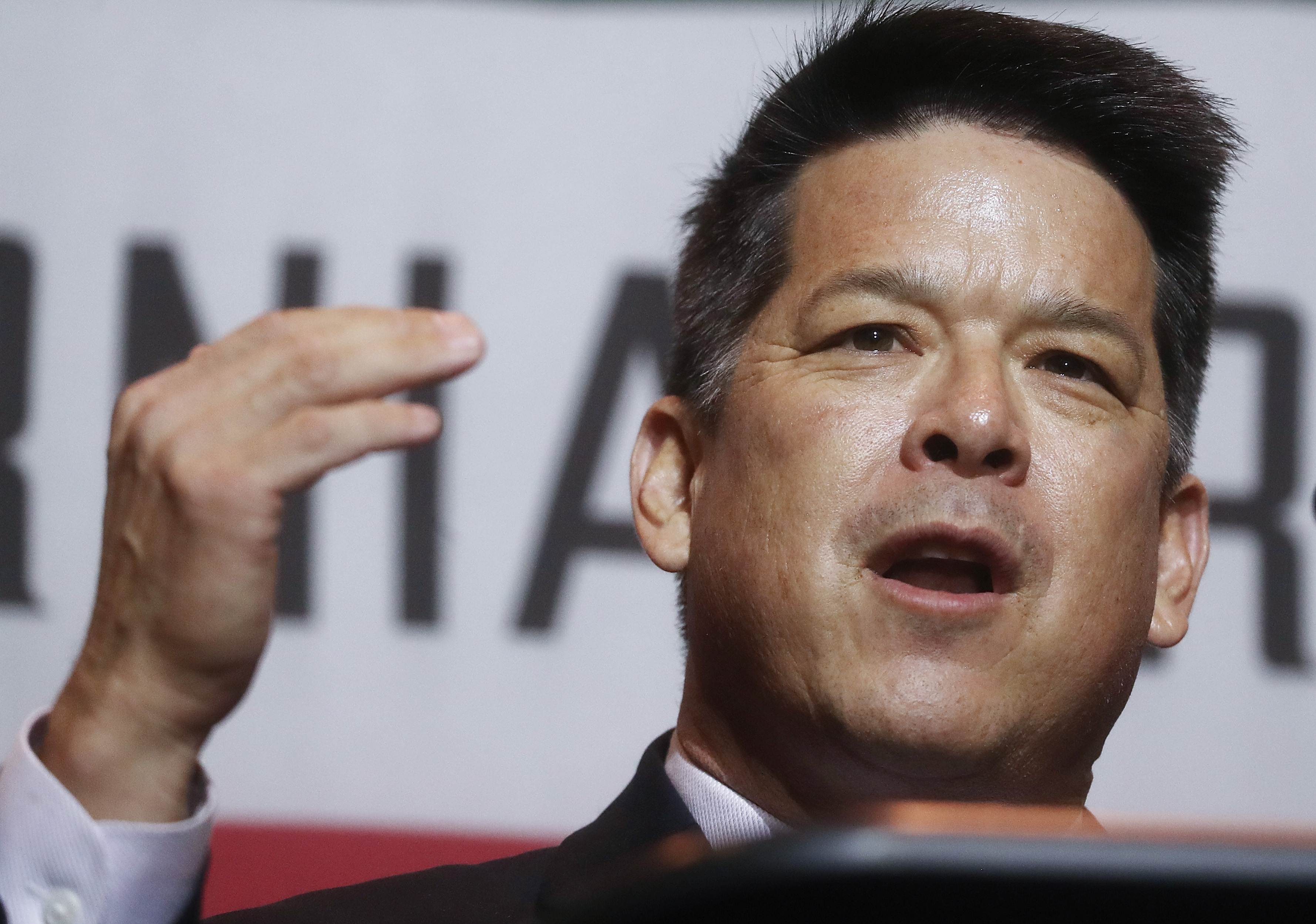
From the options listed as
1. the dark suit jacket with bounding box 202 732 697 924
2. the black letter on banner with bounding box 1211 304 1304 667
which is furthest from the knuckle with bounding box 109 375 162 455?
the black letter on banner with bounding box 1211 304 1304 667

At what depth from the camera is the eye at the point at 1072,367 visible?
1.49 meters

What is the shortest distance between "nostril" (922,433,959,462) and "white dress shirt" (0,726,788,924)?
0.47 meters

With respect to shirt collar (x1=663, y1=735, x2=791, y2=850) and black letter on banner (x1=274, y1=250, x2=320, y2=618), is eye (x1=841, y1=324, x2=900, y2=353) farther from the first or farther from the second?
black letter on banner (x1=274, y1=250, x2=320, y2=618)

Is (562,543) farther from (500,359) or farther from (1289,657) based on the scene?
(1289,657)

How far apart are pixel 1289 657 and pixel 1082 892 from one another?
208 centimetres

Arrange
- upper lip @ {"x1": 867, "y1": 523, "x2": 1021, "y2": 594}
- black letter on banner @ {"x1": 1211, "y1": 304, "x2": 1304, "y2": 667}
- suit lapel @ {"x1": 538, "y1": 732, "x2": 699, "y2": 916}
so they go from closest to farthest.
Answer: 1. upper lip @ {"x1": 867, "y1": 523, "x2": 1021, "y2": 594}
2. suit lapel @ {"x1": 538, "y1": 732, "x2": 699, "y2": 916}
3. black letter on banner @ {"x1": 1211, "y1": 304, "x2": 1304, "y2": 667}

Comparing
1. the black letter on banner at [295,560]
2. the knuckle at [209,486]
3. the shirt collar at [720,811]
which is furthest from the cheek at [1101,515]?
the black letter on banner at [295,560]

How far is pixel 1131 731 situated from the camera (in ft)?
7.62

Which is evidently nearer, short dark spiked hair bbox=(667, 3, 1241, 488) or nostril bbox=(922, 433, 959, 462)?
nostril bbox=(922, 433, 959, 462)

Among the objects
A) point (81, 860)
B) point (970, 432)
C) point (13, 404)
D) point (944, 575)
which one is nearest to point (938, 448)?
point (970, 432)

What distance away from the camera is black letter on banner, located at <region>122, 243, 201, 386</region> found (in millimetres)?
2348

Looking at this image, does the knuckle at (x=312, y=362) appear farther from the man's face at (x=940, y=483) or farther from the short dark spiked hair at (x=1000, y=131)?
the short dark spiked hair at (x=1000, y=131)

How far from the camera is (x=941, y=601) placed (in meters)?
1.33

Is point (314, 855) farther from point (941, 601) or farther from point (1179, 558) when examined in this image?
point (1179, 558)
